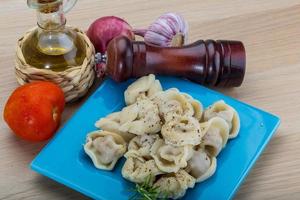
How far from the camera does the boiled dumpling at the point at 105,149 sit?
36.5 inches

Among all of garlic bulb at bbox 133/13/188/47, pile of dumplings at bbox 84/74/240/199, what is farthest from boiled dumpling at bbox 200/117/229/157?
garlic bulb at bbox 133/13/188/47

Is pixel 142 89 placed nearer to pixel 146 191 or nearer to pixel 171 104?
pixel 171 104

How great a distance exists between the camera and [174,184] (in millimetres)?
878

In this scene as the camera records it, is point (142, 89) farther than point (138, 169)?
Yes

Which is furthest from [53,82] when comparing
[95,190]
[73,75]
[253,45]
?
[253,45]

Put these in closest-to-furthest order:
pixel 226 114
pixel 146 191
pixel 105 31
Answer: pixel 146 191 < pixel 226 114 < pixel 105 31

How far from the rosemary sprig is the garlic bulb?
1.01 ft

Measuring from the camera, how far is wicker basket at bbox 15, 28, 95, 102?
3.31 ft

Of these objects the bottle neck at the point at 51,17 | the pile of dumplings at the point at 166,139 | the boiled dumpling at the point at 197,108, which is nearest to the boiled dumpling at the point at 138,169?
the pile of dumplings at the point at 166,139

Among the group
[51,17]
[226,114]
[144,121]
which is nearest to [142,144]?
[144,121]

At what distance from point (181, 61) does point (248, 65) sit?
0.53ft

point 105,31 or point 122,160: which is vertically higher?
point 105,31

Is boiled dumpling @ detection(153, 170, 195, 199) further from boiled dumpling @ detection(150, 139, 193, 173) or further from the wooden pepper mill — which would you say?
the wooden pepper mill

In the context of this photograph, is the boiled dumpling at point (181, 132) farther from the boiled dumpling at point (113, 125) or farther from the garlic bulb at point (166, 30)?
the garlic bulb at point (166, 30)
